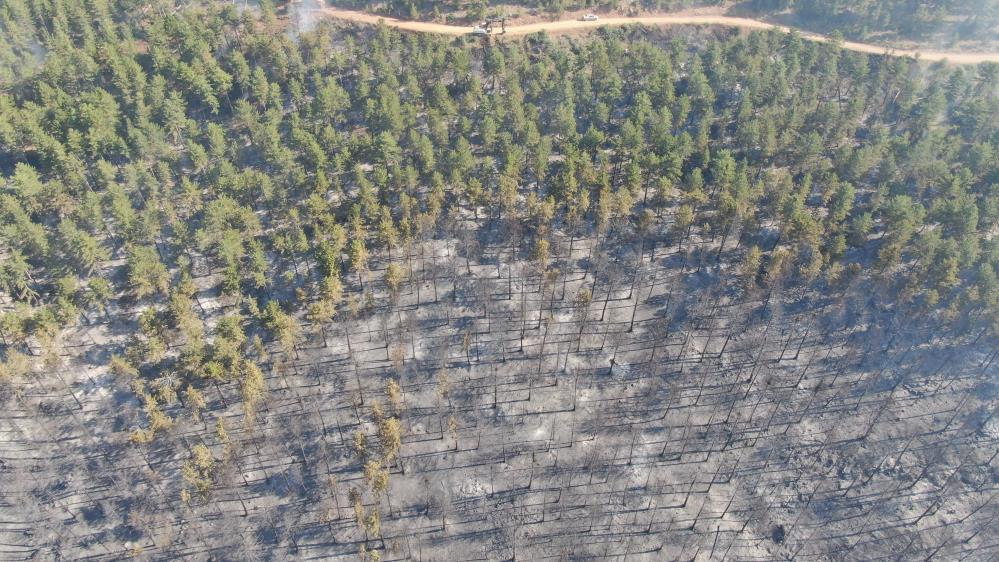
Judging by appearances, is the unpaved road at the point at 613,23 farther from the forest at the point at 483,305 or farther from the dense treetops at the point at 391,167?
the forest at the point at 483,305

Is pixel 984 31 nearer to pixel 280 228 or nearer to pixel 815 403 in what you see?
pixel 815 403

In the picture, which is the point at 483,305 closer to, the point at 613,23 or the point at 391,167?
the point at 391,167

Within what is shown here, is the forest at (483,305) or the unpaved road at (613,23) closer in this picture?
the forest at (483,305)

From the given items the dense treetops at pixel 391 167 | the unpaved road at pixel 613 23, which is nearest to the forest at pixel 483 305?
the dense treetops at pixel 391 167

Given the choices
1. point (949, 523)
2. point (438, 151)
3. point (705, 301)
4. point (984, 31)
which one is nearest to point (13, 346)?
point (438, 151)

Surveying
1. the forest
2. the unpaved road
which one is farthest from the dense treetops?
the unpaved road
